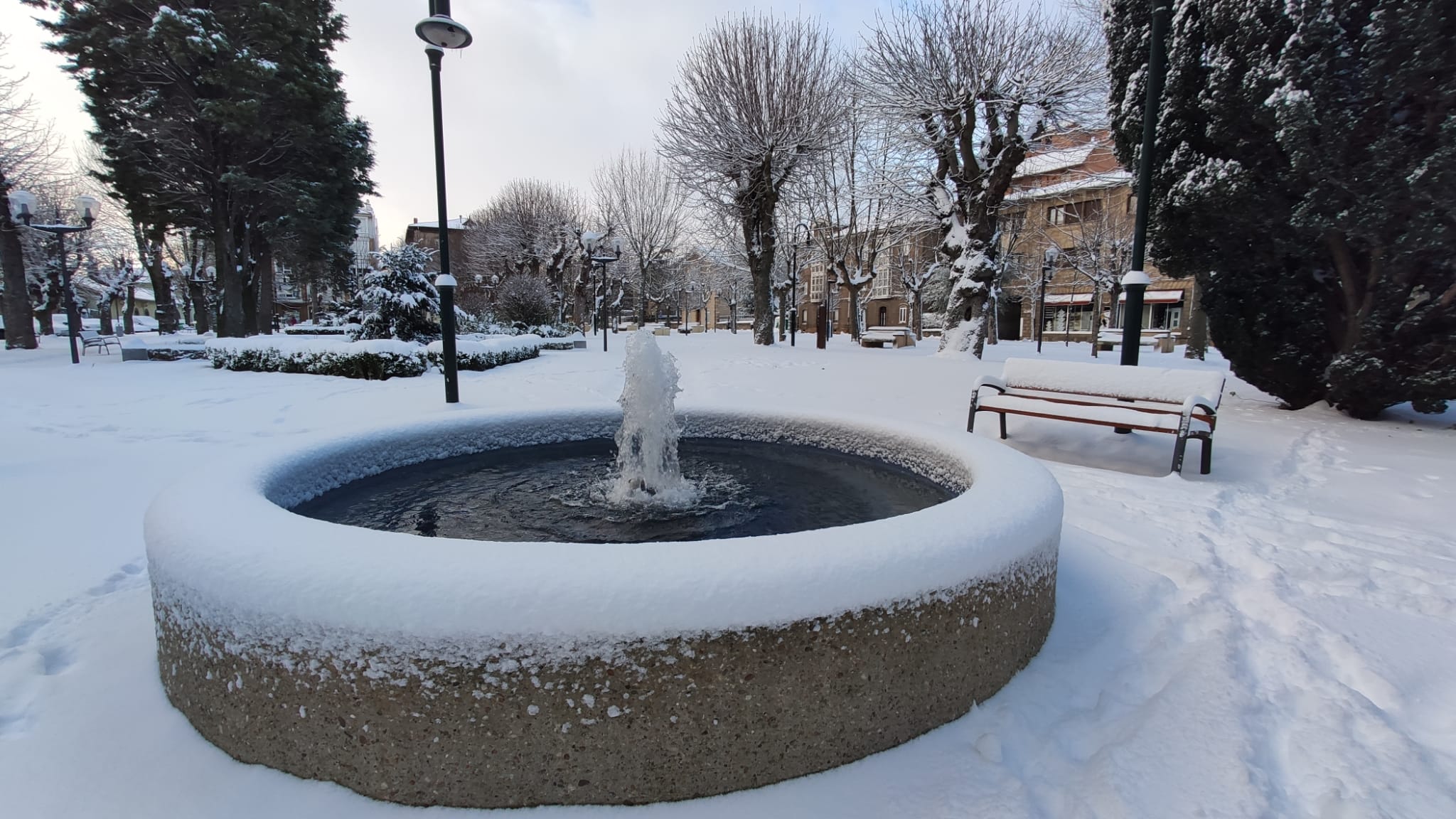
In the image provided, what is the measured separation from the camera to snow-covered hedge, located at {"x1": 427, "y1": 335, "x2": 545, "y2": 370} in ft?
39.5

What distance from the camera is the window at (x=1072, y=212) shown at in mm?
30230

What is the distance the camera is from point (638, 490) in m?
3.81

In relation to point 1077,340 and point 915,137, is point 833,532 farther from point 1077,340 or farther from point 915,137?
point 1077,340

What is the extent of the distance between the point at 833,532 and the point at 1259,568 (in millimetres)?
2812

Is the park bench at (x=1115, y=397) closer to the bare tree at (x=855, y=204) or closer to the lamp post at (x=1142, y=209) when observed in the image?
the lamp post at (x=1142, y=209)

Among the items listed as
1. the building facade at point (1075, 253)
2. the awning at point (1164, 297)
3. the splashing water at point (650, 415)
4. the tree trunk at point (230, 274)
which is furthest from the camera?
the awning at point (1164, 297)

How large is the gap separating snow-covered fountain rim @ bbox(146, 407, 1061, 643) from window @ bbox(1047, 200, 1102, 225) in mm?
33451

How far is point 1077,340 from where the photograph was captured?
34.9m

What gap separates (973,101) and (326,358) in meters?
14.0

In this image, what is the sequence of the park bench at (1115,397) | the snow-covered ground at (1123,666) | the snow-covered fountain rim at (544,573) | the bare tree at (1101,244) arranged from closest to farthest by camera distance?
the snow-covered fountain rim at (544,573) → the snow-covered ground at (1123,666) → the park bench at (1115,397) → the bare tree at (1101,244)

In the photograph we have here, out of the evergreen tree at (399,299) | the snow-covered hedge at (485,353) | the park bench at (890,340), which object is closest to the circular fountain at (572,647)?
the snow-covered hedge at (485,353)

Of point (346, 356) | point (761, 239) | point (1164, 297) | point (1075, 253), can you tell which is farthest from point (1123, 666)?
point (1164, 297)

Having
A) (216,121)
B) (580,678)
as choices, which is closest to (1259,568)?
(580,678)

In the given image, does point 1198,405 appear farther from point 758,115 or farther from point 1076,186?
point 1076,186
